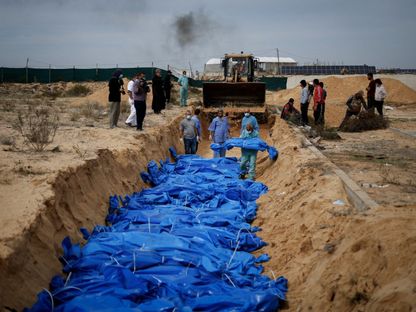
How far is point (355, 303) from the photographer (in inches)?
187

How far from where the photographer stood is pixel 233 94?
75.9 feet

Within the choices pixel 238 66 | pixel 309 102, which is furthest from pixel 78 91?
pixel 309 102

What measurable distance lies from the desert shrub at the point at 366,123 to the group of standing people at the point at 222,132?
452 centimetres

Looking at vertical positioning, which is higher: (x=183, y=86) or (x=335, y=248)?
(x=183, y=86)

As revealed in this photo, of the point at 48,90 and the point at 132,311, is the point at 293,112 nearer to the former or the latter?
the point at 132,311

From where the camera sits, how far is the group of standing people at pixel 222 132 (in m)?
12.6

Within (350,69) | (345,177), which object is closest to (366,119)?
(345,177)

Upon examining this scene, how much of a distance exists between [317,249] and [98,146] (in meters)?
6.38

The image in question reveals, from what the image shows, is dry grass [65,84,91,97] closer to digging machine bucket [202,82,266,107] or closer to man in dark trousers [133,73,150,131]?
digging machine bucket [202,82,266,107]

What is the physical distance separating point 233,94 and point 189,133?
323 inches

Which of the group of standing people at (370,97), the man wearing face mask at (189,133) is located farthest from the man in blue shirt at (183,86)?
the man wearing face mask at (189,133)

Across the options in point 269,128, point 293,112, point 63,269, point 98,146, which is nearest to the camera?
point 63,269

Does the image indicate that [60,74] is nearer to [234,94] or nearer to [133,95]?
[234,94]

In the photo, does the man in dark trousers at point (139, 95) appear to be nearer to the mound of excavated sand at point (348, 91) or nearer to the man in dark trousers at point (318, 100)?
the man in dark trousers at point (318, 100)
